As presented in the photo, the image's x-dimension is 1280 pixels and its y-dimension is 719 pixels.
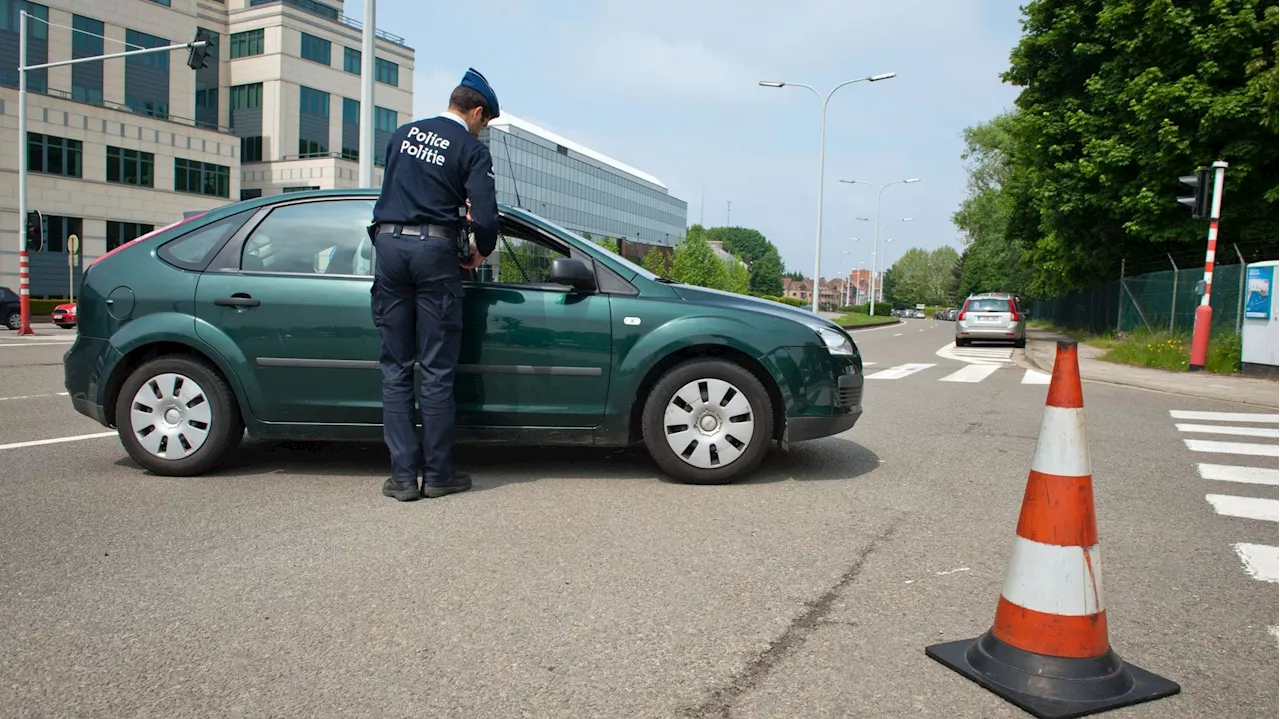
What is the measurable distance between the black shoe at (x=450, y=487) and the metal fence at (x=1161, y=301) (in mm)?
14631

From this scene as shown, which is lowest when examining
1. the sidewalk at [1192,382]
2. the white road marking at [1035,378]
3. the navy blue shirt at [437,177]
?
the white road marking at [1035,378]

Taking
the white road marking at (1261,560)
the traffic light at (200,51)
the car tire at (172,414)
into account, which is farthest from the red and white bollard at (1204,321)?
the traffic light at (200,51)

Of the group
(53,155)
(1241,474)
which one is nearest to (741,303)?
(1241,474)

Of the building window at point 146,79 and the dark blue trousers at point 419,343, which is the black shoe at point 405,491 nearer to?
the dark blue trousers at point 419,343

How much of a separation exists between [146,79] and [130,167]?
4.97 m

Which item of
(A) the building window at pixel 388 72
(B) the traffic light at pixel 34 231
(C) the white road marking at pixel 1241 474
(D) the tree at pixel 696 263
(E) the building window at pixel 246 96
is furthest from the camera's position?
(D) the tree at pixel 696 263

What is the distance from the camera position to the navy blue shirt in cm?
487

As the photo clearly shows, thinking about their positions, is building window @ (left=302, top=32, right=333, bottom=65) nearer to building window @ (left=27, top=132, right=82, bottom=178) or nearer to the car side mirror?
building window @ (left=27, top=132, right=82, bottom=178)

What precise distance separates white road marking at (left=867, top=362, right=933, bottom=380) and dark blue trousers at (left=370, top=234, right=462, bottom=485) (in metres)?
9.72

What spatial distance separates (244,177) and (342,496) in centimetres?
5255

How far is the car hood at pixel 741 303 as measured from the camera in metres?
5.54

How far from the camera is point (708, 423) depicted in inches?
213

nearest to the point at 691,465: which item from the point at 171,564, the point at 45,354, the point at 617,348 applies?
the point at 617,348

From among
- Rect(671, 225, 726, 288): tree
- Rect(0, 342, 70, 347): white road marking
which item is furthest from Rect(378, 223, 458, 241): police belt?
Rect(671, 225, 726, 288): tree
